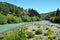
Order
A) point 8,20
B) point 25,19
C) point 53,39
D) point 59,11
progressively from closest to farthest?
point 53,39 < point 8,20 < point 25,19 < point 59,11

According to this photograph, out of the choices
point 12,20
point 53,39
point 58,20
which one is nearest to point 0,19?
point 12,20

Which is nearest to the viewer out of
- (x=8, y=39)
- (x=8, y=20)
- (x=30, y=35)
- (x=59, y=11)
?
(x=8, y=39)

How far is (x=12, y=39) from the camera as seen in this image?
20.0 m

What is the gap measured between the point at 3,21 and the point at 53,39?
71.4 metres

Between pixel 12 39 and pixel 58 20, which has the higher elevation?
pixel 12 39

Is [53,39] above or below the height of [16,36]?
below

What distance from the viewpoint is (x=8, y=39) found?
20.0m

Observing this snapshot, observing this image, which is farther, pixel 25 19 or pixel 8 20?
pixel 25 19

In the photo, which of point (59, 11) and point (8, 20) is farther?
point (59, 11)

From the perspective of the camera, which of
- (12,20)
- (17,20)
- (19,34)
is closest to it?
(19,34)

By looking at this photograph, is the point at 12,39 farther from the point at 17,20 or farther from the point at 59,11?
the point at 59,11

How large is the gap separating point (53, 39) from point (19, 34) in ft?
31.2

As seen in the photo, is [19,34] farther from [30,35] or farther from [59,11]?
[59,11]

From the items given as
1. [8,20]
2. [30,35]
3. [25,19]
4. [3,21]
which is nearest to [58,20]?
[25,19]
